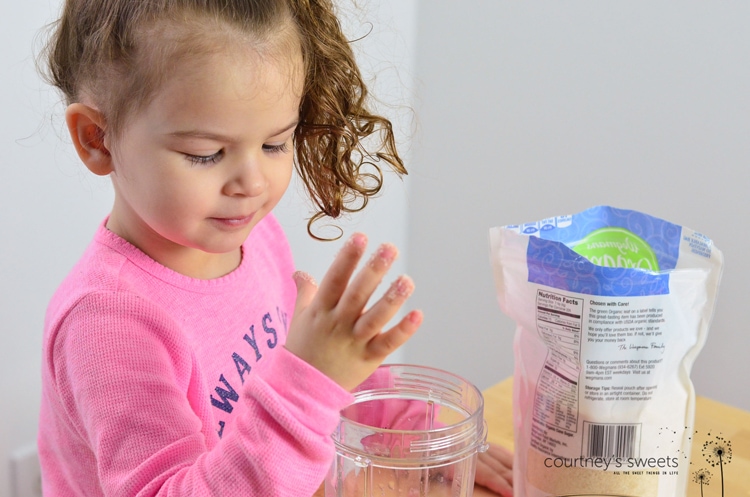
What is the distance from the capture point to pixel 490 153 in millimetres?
1443

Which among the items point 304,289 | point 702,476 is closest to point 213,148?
point 304,289

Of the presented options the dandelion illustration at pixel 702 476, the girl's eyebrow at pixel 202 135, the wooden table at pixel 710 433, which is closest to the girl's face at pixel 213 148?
the girl's eyebrow at pixel 202 135

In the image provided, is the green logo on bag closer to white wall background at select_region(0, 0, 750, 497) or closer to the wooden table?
the wooden table

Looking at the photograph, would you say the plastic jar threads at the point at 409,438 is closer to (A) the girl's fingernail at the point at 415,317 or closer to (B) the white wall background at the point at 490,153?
(A) the girl's fingernail at the point at 415,317

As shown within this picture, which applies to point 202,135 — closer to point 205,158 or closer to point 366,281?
point 205,158

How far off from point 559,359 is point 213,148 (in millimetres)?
284

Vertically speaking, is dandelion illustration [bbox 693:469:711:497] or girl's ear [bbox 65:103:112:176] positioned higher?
girl's ear [bbox 65:103:112:176]

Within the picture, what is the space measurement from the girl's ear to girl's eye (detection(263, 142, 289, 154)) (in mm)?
131

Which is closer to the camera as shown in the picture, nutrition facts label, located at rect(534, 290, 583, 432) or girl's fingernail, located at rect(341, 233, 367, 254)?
girl's fingernail, located at rect(341, 233, 367, 254)

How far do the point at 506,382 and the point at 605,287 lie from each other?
1.28 feet

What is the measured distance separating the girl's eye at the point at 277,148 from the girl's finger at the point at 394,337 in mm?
204

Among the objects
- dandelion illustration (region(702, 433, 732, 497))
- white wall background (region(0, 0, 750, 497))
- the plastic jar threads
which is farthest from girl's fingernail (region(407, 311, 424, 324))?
white wall background (region(0, 0, 750, 497))

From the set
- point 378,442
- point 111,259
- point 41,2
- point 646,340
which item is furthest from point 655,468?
point 41,2

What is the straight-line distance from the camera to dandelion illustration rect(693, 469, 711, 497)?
2.30 ft
